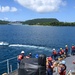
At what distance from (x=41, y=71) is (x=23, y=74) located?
93 cm

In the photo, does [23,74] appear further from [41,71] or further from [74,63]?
[74,63]

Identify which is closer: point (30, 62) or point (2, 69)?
point (30, 62)

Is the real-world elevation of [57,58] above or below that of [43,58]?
below

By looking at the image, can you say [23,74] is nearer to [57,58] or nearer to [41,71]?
[41,71]

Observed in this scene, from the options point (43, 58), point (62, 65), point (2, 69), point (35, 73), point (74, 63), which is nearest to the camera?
point (35, 73)

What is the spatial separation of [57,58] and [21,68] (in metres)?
19.5

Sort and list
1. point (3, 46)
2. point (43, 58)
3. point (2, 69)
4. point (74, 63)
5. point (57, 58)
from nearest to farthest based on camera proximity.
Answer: point (43, 58)
point (74, 63)
point (57, 58)
point (2, 69)
point (3, 46)

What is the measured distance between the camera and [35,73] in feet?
39.1

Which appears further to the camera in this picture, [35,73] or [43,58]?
[43,58]

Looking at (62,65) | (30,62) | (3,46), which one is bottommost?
(3,46)

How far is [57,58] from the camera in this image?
3145 cm

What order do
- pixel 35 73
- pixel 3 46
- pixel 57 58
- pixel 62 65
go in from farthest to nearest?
pixel 3 46
pixel 57 58
pixel 62 65
pixel 35 73

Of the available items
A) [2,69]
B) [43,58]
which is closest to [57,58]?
[2,69]

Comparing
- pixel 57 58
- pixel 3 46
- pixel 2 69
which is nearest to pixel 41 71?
pixel 57 58
